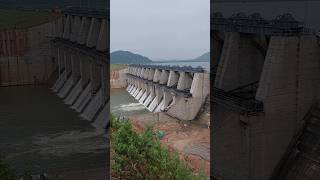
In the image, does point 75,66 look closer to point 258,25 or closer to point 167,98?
point 167,98

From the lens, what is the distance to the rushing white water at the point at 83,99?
10.1 m

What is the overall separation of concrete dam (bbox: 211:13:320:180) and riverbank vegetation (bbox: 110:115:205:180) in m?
2.54

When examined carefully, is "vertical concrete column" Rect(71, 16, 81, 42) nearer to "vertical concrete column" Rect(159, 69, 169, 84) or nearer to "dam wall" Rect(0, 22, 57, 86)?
"dam wall" Rect(0, 22, 57, 86)

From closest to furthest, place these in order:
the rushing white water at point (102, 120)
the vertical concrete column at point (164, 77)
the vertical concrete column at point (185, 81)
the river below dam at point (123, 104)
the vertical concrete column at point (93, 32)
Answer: the vertical concrete column at point (93, 32)
the rushing white water at point (102, 120)
the river below dam at point (123, 104)
the vertical concrete column at point (185, 81)
the vertical concrete column at point (164, 77)

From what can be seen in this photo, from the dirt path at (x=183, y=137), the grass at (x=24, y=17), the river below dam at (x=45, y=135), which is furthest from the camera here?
the grass at (x=24, y=17)

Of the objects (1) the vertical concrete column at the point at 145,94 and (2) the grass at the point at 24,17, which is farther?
(1) the vertical concrete column at the point at 145,94

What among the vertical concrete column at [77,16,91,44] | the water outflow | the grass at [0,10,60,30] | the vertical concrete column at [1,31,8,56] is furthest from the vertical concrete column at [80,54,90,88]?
the vertical concrete column at [1,31,8,56]

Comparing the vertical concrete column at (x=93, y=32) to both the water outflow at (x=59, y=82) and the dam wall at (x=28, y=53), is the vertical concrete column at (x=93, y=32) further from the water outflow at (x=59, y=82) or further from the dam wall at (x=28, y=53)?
the dam wall at (x=28, y=53)

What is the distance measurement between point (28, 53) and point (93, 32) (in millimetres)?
2944

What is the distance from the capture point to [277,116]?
9469 mm

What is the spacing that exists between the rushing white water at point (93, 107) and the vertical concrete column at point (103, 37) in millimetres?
1039

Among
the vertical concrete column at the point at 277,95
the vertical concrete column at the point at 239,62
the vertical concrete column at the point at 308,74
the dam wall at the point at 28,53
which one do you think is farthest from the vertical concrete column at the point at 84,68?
the vertical concrete column at the point at 308,74

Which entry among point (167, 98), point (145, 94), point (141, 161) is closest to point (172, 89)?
point (167, 98)

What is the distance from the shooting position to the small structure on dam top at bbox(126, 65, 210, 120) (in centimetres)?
1262
